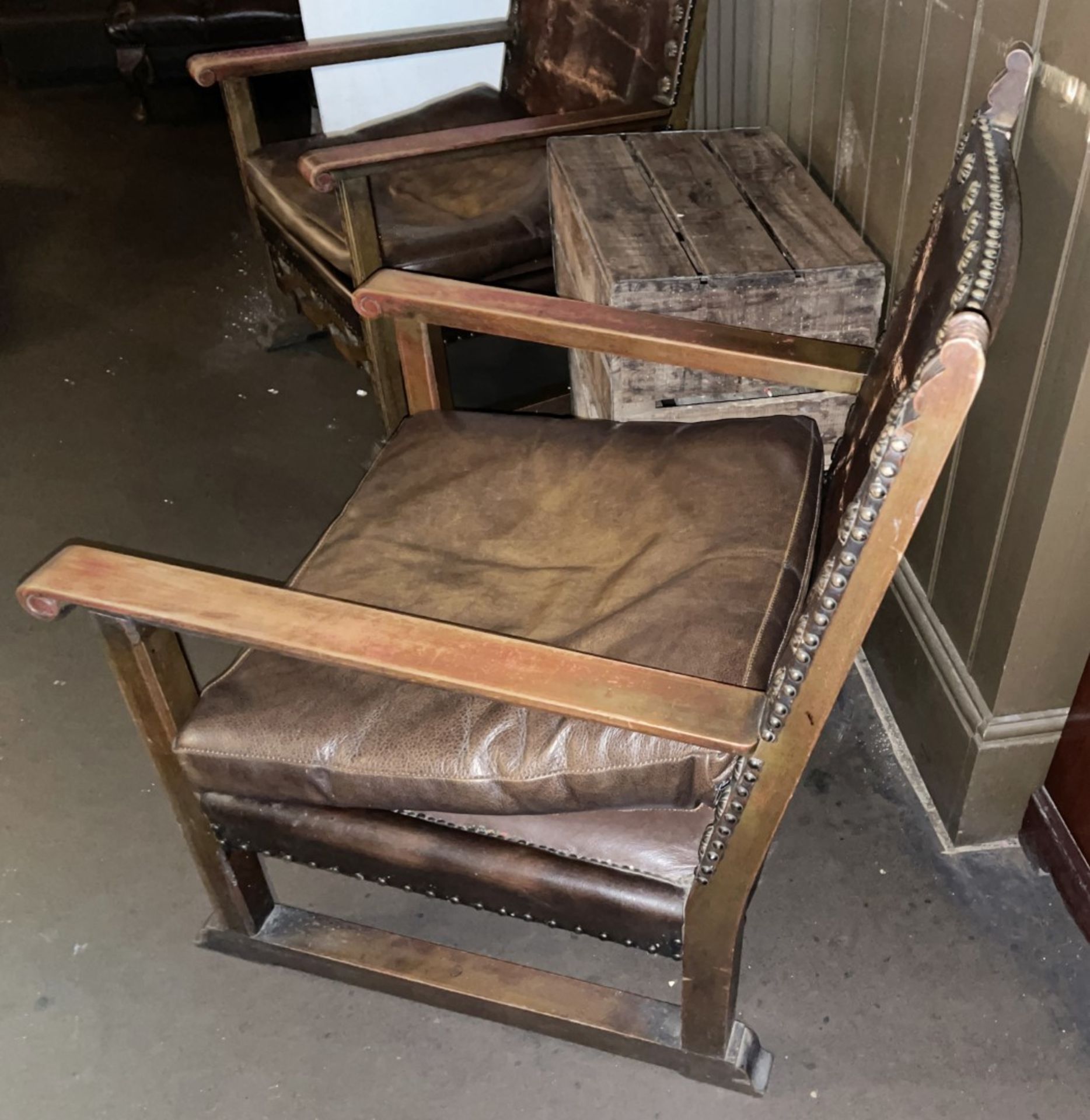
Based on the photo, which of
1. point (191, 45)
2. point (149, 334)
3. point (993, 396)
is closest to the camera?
point (993, 396)

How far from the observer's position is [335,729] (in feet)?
3.20

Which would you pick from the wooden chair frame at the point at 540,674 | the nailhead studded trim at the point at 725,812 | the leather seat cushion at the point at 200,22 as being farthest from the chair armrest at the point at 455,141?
the leather seat cushion at the point at 200,22

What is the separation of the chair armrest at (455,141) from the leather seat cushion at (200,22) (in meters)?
2.63

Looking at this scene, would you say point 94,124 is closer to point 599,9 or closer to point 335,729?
point 599,9

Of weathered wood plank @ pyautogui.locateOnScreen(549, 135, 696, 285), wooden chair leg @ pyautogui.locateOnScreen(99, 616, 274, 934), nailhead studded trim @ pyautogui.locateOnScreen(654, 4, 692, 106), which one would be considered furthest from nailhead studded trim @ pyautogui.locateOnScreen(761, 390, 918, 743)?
nailhead studded trim @ pyautogui.locateOnScreen(654, 4, 692, 106)

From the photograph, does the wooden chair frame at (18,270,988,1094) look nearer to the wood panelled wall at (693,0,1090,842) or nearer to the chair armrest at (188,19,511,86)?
the wood panelled wall at (693,0,1090,842)

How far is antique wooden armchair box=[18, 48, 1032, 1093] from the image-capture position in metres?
0.77

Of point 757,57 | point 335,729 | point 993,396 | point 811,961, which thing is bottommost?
point 811,961

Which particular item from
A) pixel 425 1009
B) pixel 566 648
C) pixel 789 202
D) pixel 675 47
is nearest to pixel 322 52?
pixel 675 47

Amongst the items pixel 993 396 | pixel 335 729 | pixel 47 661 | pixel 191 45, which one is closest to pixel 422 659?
pixel 335 729

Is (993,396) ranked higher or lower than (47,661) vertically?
higher

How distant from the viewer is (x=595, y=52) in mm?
1930

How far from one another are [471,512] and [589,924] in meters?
0.47

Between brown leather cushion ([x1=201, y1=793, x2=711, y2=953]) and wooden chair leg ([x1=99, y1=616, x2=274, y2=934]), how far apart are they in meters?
0.05
